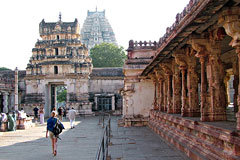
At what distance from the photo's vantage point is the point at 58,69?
35156 mm

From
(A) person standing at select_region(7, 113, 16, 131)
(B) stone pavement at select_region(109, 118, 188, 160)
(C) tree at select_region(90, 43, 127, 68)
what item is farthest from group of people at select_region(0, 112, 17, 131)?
(C) tree at select_region(90, 43, 127, 68)

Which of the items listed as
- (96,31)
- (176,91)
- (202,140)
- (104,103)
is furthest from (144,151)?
(96,31)

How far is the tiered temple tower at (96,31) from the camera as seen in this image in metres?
77.3

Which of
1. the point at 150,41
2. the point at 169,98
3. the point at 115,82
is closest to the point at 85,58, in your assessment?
the point at 115,82

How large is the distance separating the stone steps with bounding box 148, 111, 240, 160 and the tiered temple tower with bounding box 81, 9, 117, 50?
67535 mm

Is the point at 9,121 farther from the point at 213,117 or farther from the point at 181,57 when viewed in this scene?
the point at 213,117

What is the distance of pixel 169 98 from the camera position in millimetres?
11922

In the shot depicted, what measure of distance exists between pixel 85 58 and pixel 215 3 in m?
32.5

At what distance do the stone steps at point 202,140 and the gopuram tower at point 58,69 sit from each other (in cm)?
2543

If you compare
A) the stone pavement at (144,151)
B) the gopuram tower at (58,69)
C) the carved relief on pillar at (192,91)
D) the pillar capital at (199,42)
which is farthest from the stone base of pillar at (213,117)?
the gopuram tower at (58,69)

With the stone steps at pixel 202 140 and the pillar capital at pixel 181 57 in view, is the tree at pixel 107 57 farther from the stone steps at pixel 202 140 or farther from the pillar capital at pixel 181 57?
the pillar capital at pixel 181 57

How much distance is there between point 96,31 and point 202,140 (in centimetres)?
7451

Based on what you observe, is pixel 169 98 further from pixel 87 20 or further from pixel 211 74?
pixel 87 20

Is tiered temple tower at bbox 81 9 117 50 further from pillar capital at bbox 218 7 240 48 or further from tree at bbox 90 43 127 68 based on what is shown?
pillar capital at bbox 218 7 240 48
